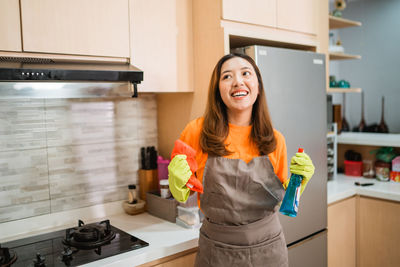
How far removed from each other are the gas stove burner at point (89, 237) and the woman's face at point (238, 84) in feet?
2.48

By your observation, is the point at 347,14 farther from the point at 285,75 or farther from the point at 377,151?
the point at 285,75

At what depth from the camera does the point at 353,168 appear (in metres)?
2.69

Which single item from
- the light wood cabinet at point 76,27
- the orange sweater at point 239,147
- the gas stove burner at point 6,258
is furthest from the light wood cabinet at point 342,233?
the gas stove burner at point 6,258

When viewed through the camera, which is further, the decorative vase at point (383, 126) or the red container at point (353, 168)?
the decorative vase at point (383, 126)

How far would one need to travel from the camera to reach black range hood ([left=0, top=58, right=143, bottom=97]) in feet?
3.84

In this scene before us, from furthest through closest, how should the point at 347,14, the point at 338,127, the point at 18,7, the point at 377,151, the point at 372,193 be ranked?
1. the point at 347,14
2. the point at 338,127
3. the point at 377,151
4. the point at 372,193
5. the point at 18,7

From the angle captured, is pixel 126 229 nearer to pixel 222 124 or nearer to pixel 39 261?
pixel 39 261

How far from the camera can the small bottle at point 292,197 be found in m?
1.32

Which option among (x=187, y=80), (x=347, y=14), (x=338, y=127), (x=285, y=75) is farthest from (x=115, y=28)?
(x=347, y=14)

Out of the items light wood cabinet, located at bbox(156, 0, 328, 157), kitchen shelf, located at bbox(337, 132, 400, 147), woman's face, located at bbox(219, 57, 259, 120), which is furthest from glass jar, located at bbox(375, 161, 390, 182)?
woman's face, located at bbox(219, 57, 259, 120)

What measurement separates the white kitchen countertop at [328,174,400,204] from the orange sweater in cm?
81

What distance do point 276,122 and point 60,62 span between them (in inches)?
38.6

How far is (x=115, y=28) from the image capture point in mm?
1517

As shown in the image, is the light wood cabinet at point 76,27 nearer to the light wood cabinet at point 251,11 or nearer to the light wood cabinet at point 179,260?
the light wood cabinet at point 251,11
